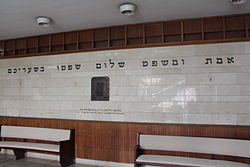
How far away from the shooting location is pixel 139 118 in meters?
3.80

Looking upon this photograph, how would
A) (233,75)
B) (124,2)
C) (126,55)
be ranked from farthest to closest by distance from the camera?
(126,55), (233,75), (124,2)

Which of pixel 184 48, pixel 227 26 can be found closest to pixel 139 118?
pixel 184 48

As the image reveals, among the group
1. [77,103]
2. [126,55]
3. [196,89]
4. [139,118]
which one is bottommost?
[139,118]

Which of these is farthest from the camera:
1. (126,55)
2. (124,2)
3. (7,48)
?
(7,48)

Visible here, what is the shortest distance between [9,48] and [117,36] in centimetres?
296

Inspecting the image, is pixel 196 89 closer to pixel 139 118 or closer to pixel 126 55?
pixel 139 118

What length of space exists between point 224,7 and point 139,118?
241 cm

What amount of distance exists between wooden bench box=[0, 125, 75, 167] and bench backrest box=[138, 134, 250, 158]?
146 cm

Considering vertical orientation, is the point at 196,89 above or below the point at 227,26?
below

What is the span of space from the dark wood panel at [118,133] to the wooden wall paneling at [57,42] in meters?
1.64

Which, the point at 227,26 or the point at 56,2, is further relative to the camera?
the point at 227,26

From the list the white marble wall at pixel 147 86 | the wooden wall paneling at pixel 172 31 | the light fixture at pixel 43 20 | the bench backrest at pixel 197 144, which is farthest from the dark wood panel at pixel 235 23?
the light fixture at pixel 43 20

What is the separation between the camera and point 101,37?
425 cm

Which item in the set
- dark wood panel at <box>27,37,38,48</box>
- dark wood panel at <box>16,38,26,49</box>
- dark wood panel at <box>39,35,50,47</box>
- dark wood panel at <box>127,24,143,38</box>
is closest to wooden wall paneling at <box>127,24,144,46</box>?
dark wood panel at <box>127,24,143,38</box>
